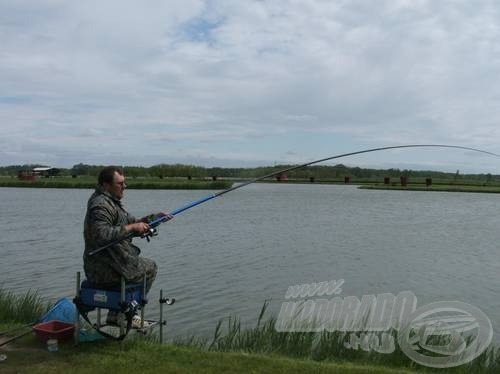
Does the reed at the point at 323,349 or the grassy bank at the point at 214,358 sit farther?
the reed at the point at 323,349

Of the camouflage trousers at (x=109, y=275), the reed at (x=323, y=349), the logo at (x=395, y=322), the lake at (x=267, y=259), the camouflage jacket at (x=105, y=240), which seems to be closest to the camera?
the camouflage jacket at (x=105, y=240)

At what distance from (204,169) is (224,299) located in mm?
71261

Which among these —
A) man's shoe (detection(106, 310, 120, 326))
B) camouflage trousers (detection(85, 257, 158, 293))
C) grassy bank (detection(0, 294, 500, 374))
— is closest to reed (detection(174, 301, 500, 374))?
grassy bank (detection(0, 294, 500, 374))


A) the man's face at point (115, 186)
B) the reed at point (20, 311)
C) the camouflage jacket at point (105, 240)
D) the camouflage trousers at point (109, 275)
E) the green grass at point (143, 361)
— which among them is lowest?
the reed at point (20, 311)

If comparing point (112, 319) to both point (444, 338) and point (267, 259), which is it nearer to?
point (444, 338)

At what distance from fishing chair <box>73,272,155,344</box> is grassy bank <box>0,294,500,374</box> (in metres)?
0.24

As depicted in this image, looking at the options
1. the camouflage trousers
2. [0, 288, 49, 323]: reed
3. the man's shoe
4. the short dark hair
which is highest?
the short dark hair

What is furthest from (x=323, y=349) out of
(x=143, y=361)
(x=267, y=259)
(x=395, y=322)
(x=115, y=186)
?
(x=267, y=259)

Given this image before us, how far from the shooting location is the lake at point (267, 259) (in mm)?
9938

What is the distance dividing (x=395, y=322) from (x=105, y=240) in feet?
15.0

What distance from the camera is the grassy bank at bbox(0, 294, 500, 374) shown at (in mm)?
4555

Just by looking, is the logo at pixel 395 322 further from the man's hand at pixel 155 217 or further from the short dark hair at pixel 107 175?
the short dark hair at pixel 107 175

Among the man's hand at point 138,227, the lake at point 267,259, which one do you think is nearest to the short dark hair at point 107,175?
the man's hand at point 138,227

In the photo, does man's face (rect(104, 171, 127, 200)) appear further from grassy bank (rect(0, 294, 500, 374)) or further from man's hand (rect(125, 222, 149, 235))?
grassy bank (rect(0, 294, 500, 374))
